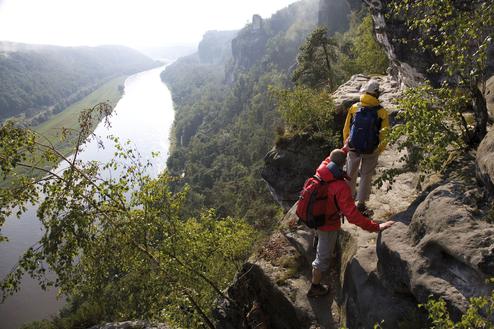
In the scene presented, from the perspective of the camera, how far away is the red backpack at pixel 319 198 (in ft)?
22.9

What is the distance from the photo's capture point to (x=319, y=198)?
7.22m

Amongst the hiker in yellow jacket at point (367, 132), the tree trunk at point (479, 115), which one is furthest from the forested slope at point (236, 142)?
the tree trunk at point (479, 115)

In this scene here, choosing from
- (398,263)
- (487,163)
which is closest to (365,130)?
(487,163)

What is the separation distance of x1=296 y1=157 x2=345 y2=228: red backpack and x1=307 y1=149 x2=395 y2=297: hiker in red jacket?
2cm

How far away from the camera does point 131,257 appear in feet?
32.7

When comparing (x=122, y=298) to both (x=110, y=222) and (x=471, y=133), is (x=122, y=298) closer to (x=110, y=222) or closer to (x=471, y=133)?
(x=110, y=222)

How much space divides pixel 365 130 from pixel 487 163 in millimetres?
2886

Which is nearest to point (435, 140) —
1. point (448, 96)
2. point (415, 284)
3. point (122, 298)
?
point (448, 96)

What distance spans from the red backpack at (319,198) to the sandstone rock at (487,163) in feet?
6.94

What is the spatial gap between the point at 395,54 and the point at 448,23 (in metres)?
15.0

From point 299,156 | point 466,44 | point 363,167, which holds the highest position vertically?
point 466,44

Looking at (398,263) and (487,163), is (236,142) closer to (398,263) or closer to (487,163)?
(398,263)

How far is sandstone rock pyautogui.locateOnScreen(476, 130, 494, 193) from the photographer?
557 centimetres

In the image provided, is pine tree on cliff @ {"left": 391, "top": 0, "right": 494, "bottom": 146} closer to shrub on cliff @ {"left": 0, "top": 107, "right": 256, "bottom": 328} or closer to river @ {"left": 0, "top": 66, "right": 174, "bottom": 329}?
river @ {"left": 0, "top": 66, "right": 174, "bottom": 329}
